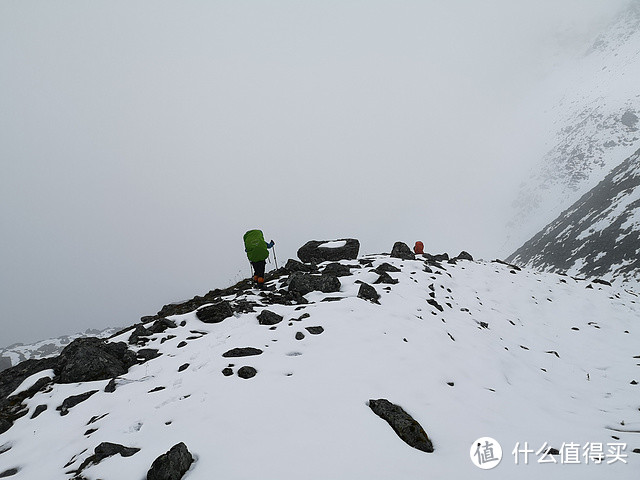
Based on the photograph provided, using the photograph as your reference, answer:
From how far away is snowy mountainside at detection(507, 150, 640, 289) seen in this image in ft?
133

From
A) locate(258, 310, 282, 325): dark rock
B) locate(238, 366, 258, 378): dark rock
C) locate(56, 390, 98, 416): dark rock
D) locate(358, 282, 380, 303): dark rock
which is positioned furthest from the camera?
locate(358, 282, 380, 303): dark rock

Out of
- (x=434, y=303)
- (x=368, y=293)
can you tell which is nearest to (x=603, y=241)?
(x=434, y=303)

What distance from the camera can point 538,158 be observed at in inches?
6358

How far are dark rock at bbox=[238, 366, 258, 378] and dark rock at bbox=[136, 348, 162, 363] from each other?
3.69 metres

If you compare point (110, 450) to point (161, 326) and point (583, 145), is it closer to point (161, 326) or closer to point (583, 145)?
point (161, 326)

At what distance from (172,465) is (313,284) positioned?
894cm

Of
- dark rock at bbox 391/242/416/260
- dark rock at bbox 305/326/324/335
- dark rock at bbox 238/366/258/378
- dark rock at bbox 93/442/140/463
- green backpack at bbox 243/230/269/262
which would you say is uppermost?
dark rock at bbox 391/242/416/260

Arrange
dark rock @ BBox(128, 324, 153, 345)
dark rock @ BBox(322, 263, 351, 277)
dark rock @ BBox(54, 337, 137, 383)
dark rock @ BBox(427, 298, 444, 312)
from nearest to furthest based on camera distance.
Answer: dark rock @ BBox(54, 337, 137, 383) < dark rock @ BBox(128, 324, 153, 345) < dark rock @ BBox(427, 298, 444, 312) < dark rock @ BBox(322, 263, 351, 277)

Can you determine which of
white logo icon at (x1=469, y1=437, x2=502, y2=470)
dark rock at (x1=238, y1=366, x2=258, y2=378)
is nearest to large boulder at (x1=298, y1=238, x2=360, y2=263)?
dark rock at (x1=238, y1=366, x2=258, y2=378)

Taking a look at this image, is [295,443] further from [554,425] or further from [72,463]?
[554,425]

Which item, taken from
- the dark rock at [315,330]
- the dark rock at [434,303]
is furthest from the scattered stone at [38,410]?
the dark rock at [434,303]

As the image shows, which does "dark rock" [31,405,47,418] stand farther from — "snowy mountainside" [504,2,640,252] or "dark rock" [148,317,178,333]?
"snowy mountainside" [504,2,640,252]

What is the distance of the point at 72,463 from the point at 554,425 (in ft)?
28.4

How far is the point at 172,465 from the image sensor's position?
4129 mm
